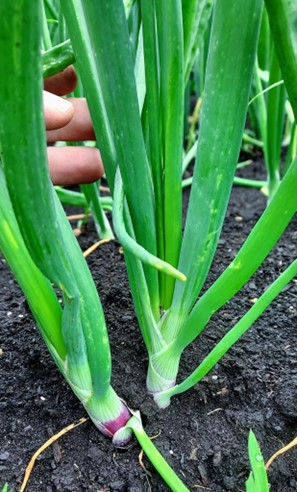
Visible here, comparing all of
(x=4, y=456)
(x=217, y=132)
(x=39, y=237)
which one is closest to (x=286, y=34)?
(x=217, y=132)

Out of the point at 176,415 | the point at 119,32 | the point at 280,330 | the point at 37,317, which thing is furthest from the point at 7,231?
the point at 280,330

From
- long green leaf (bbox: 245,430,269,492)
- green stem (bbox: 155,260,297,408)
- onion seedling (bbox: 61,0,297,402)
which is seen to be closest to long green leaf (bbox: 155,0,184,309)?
onion seedling (bbox: 61,0,297,402)

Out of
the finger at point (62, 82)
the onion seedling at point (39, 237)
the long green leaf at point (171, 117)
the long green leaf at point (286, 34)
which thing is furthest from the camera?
the finger at point (62, 82)

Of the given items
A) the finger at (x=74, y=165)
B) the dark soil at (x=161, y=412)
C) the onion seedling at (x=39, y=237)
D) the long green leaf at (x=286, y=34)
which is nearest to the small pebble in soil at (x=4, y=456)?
the dark soil at (x=161, y=412)

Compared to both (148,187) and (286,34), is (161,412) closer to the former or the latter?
(148,187)

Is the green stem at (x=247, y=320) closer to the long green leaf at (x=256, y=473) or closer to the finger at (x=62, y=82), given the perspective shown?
the long green leaf at (x=256, y=473)

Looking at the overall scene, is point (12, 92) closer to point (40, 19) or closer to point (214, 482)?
point (40, 19)

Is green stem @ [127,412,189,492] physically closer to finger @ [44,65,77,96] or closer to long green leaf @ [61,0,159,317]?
long green leaf @ [61,0,159,317]

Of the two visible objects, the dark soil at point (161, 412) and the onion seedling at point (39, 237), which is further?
the dark soil at point (161, 412)
